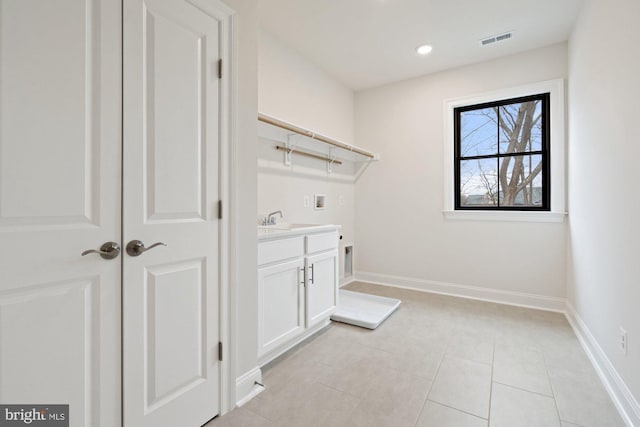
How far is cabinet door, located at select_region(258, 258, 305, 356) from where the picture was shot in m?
1.97

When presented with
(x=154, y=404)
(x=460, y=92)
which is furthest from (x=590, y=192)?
(x=154, y=404)

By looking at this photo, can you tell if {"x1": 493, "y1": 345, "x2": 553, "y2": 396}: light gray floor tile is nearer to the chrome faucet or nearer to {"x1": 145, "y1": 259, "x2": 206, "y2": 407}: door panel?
{"x1": 145, "y1": 259, "x2": 206, "y2": 407}: door panel

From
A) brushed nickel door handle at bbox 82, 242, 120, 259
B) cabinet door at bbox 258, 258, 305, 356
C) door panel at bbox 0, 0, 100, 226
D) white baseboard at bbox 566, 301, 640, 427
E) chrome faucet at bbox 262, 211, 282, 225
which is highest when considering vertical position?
door panel at bbox 0, 0, 100, 226

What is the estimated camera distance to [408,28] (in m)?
2.79

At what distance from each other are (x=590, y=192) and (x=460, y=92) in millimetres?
1872

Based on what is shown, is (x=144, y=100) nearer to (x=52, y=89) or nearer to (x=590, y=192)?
(x=52, y=89)

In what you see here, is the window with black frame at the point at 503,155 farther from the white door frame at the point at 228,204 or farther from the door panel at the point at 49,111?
the door panel at the point at 49,111

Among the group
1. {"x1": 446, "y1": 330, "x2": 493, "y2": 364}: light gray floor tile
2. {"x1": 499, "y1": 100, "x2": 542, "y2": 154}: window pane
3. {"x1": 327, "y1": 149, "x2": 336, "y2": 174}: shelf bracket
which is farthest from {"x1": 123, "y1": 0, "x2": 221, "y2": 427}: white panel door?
{"x1": 499, "y1": 100, "x2": 542, "y2": 154}: window pane

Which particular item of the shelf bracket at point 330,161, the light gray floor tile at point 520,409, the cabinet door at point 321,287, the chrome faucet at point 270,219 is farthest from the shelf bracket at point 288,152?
the light gray floor tile at point 520,409

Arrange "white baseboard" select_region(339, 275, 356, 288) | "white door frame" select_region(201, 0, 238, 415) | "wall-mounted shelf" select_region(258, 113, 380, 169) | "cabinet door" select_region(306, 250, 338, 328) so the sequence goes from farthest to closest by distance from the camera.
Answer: "white baseboard" select_region(339, 275, 356, 288) → "wall-mounted shelf" select_region(258, 113, 380, 169) → "cabinet door" select_region(306, 250, 338, 328) → "white door frame" select_region(201, 0, 238, 415)

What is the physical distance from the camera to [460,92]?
11.7 ft

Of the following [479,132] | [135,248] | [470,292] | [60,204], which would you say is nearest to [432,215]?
[470,292]

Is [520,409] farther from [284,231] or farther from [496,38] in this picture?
[496,38]

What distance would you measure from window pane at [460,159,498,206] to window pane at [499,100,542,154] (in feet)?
0.77
